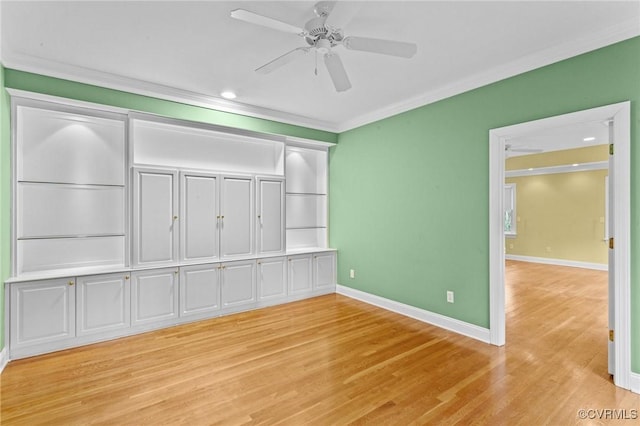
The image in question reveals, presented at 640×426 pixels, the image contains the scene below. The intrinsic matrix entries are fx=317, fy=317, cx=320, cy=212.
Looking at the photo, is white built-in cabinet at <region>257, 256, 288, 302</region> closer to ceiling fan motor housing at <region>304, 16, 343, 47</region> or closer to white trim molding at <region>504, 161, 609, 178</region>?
ceiling fan motor housing at <region>304, 16, 343, 47</region>

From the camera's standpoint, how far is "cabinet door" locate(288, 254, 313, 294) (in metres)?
4.74

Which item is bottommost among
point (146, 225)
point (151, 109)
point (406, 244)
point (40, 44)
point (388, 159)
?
point (406, 244)

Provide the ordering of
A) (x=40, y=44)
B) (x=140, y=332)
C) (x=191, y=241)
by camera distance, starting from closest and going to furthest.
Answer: (x=40, y=44) < (x=140, y=332) < (x=191, y=241)

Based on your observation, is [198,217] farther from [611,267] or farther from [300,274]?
[611,267]

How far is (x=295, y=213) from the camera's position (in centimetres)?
520

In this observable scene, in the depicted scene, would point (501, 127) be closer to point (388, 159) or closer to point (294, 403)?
point (388, 159)

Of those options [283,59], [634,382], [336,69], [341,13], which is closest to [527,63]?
[336,69]

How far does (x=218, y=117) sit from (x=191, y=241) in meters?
1.61

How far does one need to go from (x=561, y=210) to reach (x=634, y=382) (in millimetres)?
6647

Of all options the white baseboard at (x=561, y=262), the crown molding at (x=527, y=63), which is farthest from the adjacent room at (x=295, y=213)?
the white baseboard at (x=561, y=262)

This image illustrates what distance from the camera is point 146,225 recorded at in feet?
11.8

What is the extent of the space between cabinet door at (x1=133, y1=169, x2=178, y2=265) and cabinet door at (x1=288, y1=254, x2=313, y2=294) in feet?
5.44

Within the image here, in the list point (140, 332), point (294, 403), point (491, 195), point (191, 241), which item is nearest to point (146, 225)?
point (191, 241)

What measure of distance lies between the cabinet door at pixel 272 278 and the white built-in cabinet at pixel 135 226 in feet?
0.05
